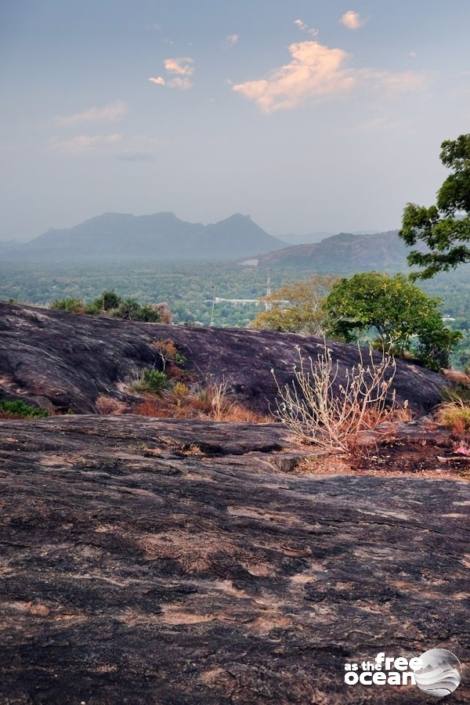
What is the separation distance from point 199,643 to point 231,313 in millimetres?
173968

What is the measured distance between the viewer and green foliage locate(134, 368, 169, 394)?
16.1 m

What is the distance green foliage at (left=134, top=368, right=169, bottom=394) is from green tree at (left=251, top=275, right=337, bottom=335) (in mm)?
34339

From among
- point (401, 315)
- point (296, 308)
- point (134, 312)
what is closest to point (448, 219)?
point (401, 315)

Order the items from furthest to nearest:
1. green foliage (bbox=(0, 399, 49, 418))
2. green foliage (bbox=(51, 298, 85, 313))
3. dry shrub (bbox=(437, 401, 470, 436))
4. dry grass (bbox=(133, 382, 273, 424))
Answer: green foliage (bbox=(51, 298, 85, 313)), dry grass (bbox=(133, 382, 273, 424)), green foliage (bbox=(0, 399, 49, 418)), dry shrub (bbox=(437, 401, 470, 436))

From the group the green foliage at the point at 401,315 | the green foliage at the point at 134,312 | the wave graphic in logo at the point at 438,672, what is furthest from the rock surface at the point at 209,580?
the green foliage at the point at 401,315

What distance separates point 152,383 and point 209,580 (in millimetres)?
13491

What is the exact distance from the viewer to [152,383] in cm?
1644

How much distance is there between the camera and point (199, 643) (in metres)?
2.48

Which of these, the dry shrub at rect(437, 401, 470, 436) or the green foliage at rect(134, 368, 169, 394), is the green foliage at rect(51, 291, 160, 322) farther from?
the dry shrub at rect(437, 401, 470, 436)

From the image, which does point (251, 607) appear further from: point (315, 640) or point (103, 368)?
point (103, 368)

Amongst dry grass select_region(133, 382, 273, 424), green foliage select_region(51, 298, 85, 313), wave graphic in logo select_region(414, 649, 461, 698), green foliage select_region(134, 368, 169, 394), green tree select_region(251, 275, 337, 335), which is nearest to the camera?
wave graphic in logo select_region(414, 649, 461, 698)

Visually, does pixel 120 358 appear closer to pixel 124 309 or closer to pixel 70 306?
pixel 70 306

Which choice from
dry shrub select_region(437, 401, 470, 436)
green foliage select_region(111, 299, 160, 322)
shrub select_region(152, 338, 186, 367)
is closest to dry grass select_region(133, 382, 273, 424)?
shrub select_region(152, 338, 186, 367)

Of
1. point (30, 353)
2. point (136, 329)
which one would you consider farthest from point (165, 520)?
point (136, 329)
